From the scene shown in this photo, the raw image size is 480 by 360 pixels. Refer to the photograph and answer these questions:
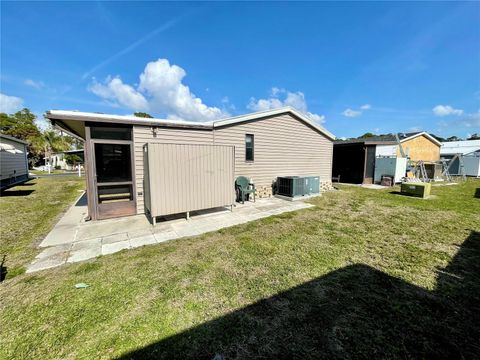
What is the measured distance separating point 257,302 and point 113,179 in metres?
5.68

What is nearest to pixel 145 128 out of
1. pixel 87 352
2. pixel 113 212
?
pixel 113 212

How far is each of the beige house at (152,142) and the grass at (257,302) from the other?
106 inches

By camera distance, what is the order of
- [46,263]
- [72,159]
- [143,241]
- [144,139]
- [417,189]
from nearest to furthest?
[46,263]
[143,241]
[144,139]
[417,189]
[72,159]

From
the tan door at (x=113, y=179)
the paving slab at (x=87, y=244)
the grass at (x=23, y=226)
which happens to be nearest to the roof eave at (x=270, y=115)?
the tan door at (x=113, y=179)

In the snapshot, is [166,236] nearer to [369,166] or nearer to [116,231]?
[116,231]

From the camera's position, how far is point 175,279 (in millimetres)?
3002

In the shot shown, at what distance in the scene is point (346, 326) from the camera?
2.13 meters

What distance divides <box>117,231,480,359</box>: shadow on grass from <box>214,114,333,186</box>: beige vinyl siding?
614cm

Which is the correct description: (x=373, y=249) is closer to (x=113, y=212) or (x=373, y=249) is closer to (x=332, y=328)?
(x=332, y=328)

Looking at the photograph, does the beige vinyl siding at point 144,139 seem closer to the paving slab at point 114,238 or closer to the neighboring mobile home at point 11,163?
the paving slab at point 114,238

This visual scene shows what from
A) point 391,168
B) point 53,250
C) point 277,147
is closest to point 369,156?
point 391,168

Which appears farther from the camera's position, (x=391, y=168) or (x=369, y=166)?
(x=369, y=166)

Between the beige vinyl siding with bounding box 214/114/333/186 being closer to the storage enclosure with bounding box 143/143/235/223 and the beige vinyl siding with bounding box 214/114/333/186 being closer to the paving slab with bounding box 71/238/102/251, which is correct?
the storage enclosure with bounding box 143/143/235/223

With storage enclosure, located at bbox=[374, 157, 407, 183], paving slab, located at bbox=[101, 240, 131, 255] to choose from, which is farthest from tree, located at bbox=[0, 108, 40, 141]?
storage enclosure, located at bbox=[374, 157, 407, 183]
